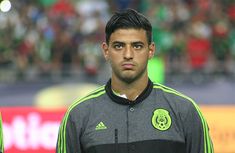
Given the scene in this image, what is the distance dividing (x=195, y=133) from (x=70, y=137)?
79 centimetres

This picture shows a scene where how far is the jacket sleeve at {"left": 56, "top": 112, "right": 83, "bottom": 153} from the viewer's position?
187 inches

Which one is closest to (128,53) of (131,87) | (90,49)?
(131,87)

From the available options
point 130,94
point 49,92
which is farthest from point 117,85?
point 49,92

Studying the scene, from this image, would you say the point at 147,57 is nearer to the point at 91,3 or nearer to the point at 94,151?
the point at 94,151

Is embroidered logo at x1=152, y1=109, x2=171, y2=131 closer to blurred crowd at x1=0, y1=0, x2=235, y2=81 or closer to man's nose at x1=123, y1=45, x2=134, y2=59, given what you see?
man's nose at x1=123, y1=45, x2=134, y2=59

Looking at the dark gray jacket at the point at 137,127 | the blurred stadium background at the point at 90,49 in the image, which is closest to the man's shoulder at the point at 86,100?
the dark gray jacket at the point at 137,127

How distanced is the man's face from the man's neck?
0.15ft

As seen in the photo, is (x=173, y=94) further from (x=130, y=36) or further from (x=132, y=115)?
(x=130, y=36)

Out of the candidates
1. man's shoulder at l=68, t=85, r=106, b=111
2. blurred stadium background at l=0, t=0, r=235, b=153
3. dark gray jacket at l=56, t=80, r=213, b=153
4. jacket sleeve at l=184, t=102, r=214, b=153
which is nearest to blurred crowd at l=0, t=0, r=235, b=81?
blurred stadium background at l=0, t=0, r=235, b=153

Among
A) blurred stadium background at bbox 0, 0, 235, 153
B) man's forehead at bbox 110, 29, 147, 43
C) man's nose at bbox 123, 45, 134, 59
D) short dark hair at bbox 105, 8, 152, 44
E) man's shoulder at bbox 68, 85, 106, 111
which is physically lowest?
man's shoulder at bbox 68, 85, 106, 111

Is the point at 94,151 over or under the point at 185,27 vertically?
under

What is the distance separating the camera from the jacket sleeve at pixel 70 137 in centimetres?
475

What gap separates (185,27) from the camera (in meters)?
15.8

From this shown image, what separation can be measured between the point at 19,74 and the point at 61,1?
226 centimetres
